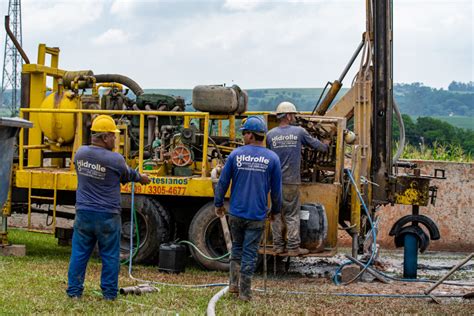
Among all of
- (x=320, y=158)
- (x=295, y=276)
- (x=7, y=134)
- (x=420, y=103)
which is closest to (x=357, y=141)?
(x=320, y=158)

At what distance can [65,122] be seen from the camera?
549 inches

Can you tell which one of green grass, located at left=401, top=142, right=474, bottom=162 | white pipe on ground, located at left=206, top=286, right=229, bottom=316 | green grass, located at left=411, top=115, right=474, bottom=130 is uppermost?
green grass, located at left=411, top=115, right=474, bottom=130

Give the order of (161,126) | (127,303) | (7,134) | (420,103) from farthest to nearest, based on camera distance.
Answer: (420,103)
(161,126)
(127,303)
(7,134)

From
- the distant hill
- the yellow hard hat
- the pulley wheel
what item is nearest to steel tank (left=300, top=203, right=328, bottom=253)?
the pulley wheel

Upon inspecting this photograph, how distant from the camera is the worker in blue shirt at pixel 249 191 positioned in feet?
31.7

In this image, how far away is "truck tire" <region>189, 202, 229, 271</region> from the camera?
1297 cm

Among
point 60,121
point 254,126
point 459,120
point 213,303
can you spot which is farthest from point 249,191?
point 459,120

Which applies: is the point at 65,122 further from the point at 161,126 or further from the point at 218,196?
the point at 218,196

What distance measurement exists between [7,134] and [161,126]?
5.44 meters

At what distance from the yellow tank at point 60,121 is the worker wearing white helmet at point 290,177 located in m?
3.68

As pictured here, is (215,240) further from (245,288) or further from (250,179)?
(250,179)

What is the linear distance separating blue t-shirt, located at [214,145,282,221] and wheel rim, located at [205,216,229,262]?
329 centimetres

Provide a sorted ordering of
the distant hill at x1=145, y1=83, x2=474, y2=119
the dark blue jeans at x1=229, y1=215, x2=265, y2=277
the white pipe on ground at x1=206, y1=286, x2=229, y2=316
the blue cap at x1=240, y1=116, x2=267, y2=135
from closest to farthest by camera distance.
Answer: the white pipe on ground at x1=206, y1=286, x2=229, y2=316 < the dark blue jeans at x1=229, y1=215, x2=265, y2=277 < the blue cap at x1=240, y1=116, x2=267, y2=135 < the distant hill at x1=145, y1=83, x2=474, y2=119

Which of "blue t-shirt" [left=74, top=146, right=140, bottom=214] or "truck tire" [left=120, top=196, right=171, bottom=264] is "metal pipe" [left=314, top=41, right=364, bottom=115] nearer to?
"truck tire" [left=120, top=196, right=171, bottom=264]
